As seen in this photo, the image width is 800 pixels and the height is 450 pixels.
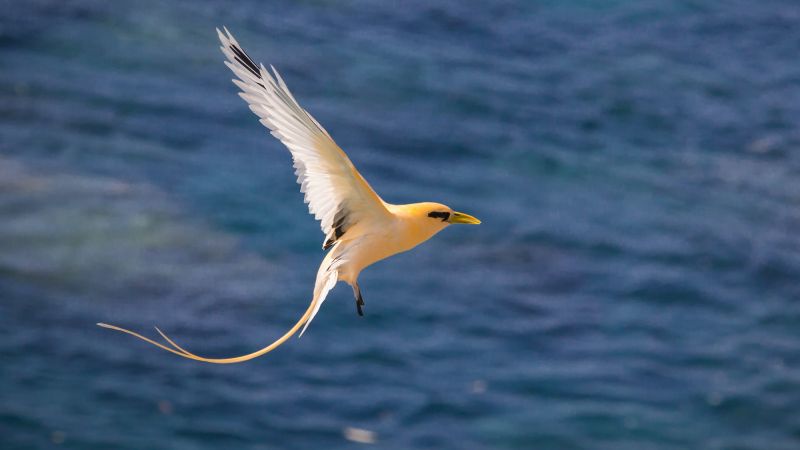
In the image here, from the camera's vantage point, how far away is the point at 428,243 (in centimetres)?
2566

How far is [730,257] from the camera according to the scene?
26.3 metres

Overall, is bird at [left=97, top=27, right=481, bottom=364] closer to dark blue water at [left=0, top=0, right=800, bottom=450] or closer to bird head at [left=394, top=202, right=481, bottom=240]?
bird head at [left=394, top=202, right=481, bottom=240]

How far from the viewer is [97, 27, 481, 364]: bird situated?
590cm

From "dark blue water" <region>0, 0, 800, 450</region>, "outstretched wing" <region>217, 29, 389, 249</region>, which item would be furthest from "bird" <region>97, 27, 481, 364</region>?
"dark blue water" <region>0, 0, 800, 450</region>

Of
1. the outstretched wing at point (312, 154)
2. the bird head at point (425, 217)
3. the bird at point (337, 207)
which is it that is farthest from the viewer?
the bird head at point (425, 217)

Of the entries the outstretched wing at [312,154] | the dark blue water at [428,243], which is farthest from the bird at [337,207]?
the dark blue water at [428,243]

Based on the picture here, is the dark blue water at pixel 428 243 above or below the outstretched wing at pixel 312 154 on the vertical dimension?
above

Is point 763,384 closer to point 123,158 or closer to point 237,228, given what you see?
point 237,228

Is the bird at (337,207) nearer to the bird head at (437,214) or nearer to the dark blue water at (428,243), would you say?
the bird head at (437,214)

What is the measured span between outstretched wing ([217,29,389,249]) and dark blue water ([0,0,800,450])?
1650 cm

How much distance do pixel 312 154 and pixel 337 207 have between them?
0.26 meters

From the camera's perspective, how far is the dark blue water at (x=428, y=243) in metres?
23.4

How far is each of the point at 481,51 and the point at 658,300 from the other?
688 cm

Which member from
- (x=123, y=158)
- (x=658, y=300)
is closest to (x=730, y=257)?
(x=658, y=300)
